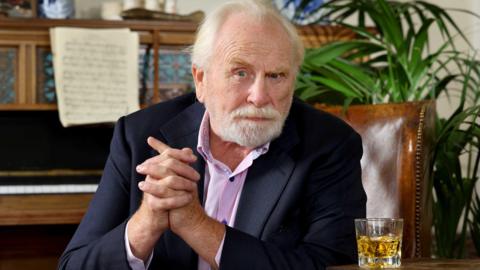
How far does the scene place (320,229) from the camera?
2.08 meters

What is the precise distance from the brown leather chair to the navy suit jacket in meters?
0.19

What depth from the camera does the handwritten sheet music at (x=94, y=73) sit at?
421 centimetres

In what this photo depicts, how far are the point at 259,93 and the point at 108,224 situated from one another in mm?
473

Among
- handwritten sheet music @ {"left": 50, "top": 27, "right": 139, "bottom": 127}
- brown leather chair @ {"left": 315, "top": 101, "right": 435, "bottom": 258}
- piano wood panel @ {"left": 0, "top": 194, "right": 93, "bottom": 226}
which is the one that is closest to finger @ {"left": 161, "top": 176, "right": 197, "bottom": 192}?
brown leather chair @ {"left": 315, "top": 101, "right": 435, "bottom": 258}

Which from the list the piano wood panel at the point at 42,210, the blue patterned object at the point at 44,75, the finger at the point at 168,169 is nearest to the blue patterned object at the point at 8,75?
the blue patterned object at the point at 44,75

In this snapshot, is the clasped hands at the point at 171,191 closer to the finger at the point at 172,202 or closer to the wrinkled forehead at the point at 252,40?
the finger at the point at 172,202

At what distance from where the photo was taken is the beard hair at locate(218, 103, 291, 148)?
2.08 m

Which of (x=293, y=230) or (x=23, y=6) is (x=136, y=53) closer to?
(x=23, y=6)

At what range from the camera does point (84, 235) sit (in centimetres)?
216

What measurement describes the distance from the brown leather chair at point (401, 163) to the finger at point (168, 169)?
70cm

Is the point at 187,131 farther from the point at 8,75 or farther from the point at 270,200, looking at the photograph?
the point at 8,75

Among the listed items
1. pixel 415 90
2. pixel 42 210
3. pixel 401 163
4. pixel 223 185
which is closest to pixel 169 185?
pixel 223 185

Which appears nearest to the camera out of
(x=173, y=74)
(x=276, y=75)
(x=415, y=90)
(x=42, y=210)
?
(x=276, y=75)

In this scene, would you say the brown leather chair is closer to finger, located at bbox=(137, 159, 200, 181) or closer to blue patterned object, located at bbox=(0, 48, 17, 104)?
finger, located at bbox=(137, 159, 200, 181)
